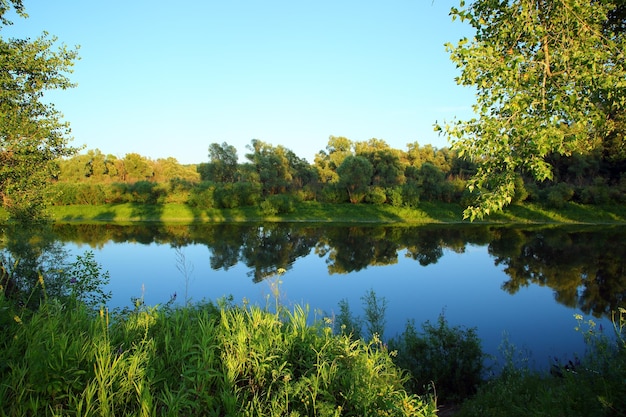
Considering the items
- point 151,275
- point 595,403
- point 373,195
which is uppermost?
point 373,195

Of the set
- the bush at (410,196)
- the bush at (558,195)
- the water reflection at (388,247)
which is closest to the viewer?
the water reflection at (388,247)

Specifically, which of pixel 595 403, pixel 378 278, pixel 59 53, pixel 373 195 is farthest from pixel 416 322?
pixel 373 195

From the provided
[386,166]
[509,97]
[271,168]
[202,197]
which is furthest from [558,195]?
[509,97]

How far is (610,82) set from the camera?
15.1 ft

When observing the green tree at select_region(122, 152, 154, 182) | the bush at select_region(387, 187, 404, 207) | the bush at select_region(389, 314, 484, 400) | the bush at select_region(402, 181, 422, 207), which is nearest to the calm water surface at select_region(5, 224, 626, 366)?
the bush at select_region(389, 314, 484, 400)

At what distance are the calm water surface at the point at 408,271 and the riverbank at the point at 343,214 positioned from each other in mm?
4666

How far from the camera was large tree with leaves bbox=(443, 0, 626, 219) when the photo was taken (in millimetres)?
4953

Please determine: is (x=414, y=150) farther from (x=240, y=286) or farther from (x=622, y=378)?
(x=622, y=378)

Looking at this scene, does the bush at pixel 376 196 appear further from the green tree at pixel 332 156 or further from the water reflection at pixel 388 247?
the green tree at pixel 332 156

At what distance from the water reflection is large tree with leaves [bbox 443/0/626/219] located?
887cm

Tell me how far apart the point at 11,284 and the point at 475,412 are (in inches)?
333

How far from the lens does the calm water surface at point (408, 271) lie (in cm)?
1157

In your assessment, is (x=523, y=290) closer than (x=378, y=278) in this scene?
Yes

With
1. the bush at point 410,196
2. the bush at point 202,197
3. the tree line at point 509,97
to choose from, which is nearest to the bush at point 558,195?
the bush at point 410,196
